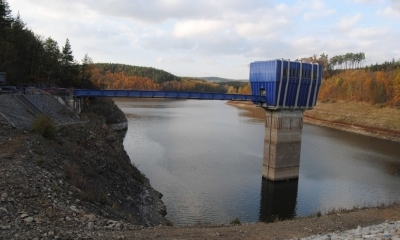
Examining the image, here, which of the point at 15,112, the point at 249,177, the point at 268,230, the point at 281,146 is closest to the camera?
the point at 268,230

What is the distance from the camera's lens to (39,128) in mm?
20547

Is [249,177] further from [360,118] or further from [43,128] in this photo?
[360,118]

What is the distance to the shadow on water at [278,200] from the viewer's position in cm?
2444

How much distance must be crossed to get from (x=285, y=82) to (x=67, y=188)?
23764mm

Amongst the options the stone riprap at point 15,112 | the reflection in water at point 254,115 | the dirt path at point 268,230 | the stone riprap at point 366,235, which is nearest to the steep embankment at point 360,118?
the reflection in water at point 254,115

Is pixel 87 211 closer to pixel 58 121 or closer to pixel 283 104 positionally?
pixel 58 121

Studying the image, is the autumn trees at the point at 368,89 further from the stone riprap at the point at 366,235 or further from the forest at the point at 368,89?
the stone riprap at the point at 366,235

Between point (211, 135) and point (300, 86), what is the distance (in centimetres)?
2467

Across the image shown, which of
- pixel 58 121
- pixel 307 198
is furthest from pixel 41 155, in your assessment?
pixel 307 198

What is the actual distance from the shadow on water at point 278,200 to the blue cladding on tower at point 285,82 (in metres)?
7.62

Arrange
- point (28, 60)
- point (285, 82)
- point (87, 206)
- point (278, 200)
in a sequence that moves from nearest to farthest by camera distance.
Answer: point (87, 206), point (278, 200), point (285, 82), point (28, 60)

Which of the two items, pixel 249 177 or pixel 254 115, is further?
pixel 254 115

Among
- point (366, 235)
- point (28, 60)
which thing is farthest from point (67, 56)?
point (366, 235)

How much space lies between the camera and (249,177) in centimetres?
3288
